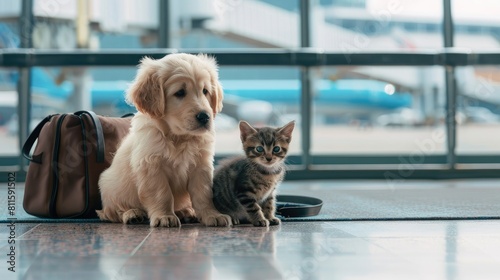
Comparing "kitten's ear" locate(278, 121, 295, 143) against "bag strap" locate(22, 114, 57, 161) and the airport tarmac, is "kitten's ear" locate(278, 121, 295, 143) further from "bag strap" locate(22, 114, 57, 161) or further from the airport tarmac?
the airport tarmac

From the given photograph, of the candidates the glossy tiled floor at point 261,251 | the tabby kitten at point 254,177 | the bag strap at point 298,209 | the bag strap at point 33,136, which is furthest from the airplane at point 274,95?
the glossy tiled floor at point 261,251

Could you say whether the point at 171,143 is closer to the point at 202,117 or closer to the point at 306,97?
the point at 202,117

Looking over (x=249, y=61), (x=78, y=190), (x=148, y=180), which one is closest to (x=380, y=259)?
(x=148, y=180)

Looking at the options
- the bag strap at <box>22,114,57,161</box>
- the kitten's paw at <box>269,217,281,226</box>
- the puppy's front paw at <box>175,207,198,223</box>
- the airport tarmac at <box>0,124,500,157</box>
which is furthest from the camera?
the airport tarmac at <box>0,124,500,157</box>

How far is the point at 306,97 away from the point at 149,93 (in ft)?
9.69

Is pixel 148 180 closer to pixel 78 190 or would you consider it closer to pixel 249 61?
pixel 78 190

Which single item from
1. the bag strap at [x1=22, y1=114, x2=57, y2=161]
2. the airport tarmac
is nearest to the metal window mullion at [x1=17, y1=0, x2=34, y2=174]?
the airport tarmac

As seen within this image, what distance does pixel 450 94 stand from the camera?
5.38m

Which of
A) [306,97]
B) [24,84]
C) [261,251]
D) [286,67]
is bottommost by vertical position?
[261,251]

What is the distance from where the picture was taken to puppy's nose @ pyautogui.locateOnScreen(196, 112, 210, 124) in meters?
2.44

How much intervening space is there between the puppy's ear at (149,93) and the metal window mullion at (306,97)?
2871 mm

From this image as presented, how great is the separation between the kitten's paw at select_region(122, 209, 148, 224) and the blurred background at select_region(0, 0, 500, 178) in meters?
2.70

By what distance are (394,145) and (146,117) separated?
370 cm

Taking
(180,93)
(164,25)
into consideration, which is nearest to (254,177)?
(180,93)
